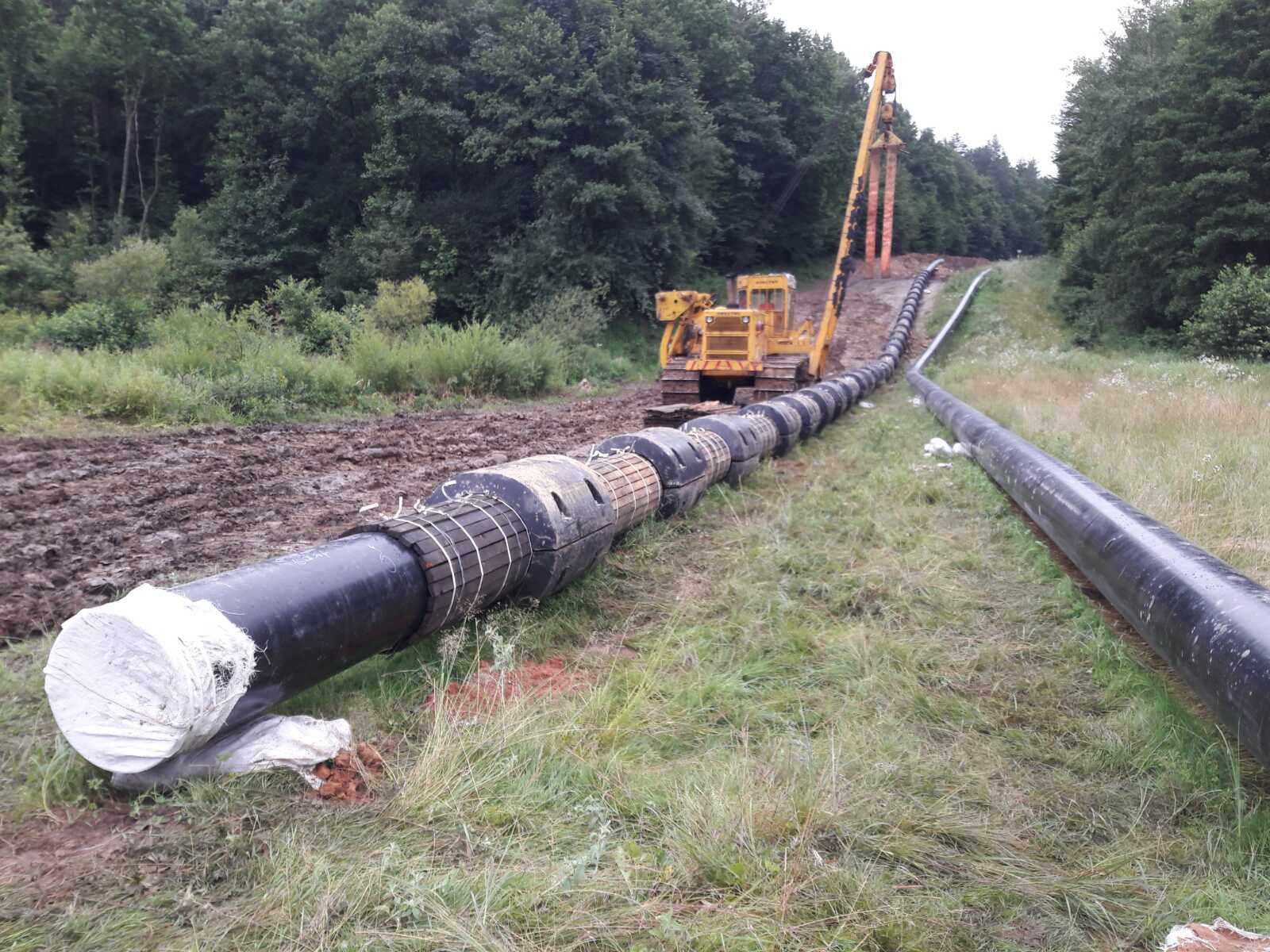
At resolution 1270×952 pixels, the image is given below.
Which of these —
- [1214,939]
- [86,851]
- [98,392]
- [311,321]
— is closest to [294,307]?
[311,321]

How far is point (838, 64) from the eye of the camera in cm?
4172

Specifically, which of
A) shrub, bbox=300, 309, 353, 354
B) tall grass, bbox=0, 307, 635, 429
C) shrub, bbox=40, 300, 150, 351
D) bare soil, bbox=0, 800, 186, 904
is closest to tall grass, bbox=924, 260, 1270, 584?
bare soil, bbox=0, 800, 186, 904

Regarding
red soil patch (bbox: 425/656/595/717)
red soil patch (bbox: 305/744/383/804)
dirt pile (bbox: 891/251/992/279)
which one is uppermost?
dirt pile (bbox: 891/251/992/279)

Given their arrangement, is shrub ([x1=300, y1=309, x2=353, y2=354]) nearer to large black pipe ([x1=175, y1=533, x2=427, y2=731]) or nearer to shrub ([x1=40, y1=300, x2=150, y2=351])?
shrub ([x1=40, y1=300, x2=150, y2=351])

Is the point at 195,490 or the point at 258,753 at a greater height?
the point at 258,753

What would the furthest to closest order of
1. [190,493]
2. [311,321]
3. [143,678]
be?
1. [311,321]
2. [190,493]
3. [143,678]

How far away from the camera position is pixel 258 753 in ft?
7.88

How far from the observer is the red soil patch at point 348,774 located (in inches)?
92.7

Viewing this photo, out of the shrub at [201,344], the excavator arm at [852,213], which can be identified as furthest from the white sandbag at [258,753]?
the excavator arm at [852,213]

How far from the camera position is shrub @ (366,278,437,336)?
17.2 m

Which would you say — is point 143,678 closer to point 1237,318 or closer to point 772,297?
point 772,297

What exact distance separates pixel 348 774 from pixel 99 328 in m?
14.0

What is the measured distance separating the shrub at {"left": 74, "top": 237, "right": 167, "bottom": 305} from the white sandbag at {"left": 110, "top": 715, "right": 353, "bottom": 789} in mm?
19523

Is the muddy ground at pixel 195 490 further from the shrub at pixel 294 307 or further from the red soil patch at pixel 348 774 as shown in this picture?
the shrub at pixel 294 307
